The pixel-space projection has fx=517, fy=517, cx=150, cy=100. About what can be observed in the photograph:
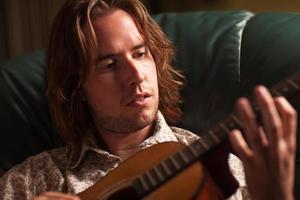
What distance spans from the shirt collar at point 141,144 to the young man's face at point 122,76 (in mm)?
49

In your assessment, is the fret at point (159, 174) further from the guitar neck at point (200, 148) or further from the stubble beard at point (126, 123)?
the stubble beard at point (126, 123)

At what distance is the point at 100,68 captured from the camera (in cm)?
127

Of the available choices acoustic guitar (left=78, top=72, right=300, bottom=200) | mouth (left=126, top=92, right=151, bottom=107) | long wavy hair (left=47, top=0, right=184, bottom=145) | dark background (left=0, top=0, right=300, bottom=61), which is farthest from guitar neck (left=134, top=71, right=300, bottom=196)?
dark background (left=0, top=0, right=300, bottom=61)

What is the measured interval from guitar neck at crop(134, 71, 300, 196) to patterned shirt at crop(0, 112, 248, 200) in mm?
443

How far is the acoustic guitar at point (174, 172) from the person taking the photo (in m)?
0.79

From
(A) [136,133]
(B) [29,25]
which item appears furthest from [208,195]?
(B) [29,25]

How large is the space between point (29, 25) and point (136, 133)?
43.9 inches

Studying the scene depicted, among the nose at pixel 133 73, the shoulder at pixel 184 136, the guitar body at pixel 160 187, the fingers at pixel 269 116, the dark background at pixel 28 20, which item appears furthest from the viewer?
the dark background at pixel 28 20

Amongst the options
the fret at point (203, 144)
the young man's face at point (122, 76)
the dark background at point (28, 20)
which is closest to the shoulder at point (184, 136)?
the young man's face at point (122, 76)

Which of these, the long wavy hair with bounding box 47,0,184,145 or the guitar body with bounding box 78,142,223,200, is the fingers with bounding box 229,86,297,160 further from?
the long wavy hair with bounding box 47,0,184,145

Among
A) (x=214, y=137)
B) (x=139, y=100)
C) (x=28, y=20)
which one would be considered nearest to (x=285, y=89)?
(x=214, y=137)

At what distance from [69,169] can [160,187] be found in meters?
0.42

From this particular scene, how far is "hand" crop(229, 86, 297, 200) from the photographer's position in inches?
29.3

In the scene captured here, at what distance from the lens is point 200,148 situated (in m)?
0.80
